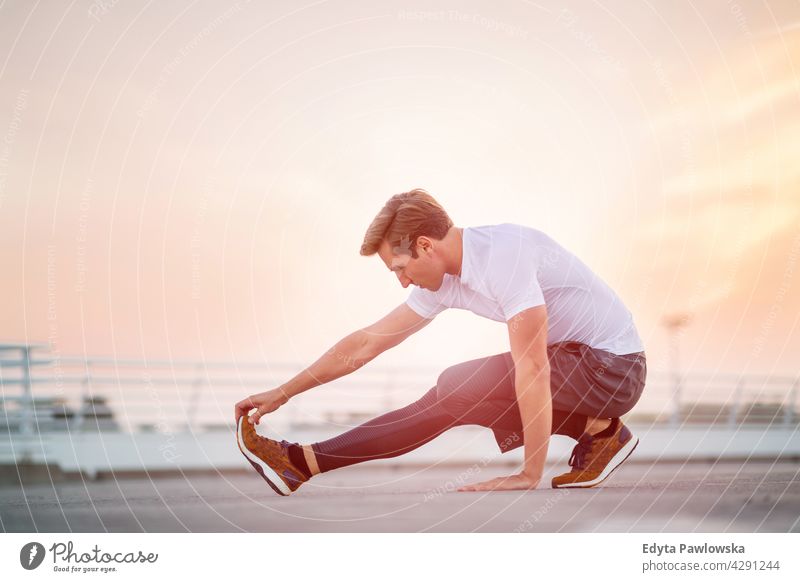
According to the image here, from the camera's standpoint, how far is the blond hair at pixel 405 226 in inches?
A: 120

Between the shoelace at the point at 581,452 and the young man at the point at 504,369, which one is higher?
the young man at the point at 504,369

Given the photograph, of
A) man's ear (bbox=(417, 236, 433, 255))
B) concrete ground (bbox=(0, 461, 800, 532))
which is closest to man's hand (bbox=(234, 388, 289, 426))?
concrete ground (bbox=(0, 461, 800, 532))

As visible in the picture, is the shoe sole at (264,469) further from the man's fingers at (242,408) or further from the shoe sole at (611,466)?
the shoe sole at (611,466)

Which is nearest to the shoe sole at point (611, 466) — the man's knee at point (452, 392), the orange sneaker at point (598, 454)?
the orange sneaker at point (598, 454)

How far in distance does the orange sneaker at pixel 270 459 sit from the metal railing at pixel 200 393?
262mm

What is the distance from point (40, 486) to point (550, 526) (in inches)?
87.9

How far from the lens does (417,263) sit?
307 centimetres

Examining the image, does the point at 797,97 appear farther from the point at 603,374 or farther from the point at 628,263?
the point at 603,374

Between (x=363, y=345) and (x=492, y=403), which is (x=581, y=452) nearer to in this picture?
(x=492, y=403)

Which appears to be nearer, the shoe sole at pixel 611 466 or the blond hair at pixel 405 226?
the blond hair at pixel 405 226

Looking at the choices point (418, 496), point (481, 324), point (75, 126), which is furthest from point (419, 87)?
point (418, 496)

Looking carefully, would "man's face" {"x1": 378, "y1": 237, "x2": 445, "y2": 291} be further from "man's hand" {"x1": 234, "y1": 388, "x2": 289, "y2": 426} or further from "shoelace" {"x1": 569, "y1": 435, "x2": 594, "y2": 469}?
"shoelace" {"x1": 569, "y1": 435, "x2": 594, "y2": 469}

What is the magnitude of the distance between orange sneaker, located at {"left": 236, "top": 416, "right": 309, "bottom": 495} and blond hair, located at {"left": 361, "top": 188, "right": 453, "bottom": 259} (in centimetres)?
75

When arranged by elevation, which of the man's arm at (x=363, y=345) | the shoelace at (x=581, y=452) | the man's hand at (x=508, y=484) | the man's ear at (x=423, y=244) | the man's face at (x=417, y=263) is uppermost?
→ the man's ear at (x=423, y=244)
